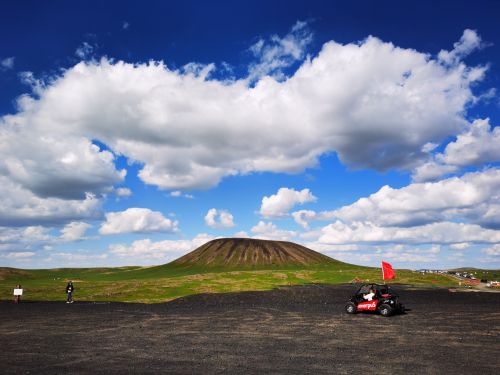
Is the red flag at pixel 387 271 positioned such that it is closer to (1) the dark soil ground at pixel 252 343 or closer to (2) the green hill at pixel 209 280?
(1) the dark soil ground at pixel 252 343

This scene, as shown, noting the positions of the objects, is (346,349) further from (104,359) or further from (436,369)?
(104,359)

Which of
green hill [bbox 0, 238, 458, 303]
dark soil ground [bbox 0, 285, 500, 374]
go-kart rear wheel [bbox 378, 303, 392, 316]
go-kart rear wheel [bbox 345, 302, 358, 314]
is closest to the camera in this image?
dark soil ground [bbox 0, 285, 500, 374]

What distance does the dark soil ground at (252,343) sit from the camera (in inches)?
634

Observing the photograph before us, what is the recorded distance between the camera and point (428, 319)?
31078 millimetres

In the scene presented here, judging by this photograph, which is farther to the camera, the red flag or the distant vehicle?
the red flag

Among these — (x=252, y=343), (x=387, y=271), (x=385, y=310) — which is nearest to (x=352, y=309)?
(x=385, y=310)

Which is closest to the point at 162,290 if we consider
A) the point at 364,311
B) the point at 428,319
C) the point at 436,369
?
the point at 364,311

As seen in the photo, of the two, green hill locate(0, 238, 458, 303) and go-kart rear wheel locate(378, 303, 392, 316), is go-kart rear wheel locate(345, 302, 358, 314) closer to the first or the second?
go-kart rear wheel locate(378, 303, 392, 316)

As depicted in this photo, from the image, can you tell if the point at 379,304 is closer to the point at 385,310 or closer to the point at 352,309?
the point at 385,310

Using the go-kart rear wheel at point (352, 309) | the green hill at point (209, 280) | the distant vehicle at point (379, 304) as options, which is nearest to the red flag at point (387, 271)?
the distant vehicle at point (379, 304)

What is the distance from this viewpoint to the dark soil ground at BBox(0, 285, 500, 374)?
1611 centimetres

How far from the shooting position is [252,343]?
21297 mm

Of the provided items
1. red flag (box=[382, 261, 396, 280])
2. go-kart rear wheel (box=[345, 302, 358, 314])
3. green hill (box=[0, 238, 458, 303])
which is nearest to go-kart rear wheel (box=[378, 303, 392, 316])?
go-kart rear wheel (box=[345, 302, 358, 314])

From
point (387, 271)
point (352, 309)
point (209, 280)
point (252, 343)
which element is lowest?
point (252, 343)
